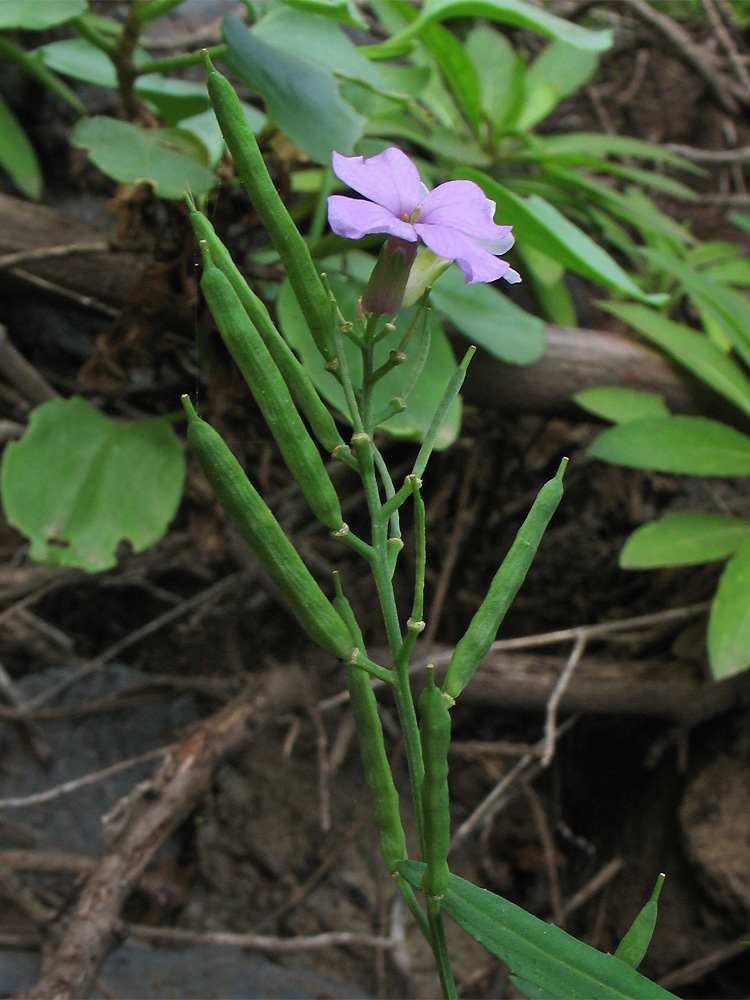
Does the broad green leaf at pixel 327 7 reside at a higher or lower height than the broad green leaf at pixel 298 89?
higher

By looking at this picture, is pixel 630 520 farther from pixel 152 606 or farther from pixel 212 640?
pixel 152 606

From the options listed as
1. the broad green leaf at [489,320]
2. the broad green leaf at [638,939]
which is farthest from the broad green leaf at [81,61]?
the broad green leaf at [638,939]

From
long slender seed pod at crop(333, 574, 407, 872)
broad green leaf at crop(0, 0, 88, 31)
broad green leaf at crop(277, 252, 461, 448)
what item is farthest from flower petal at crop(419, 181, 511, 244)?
broad green leaf at crop(0, 0, 88, 31)

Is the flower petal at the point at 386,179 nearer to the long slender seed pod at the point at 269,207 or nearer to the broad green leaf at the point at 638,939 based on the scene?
the long slender seed pod at the point at 269,207

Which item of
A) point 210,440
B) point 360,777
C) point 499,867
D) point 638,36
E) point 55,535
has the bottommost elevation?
point 499,867

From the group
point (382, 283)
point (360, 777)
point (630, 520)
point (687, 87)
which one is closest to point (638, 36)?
point (687, 87)
